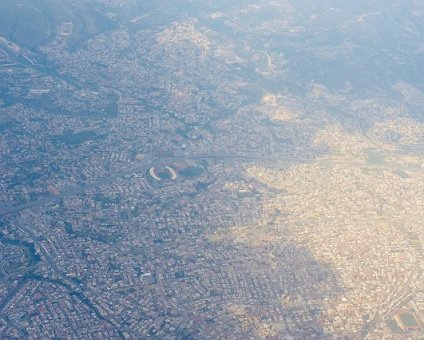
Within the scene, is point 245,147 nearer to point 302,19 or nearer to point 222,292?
point 222,292

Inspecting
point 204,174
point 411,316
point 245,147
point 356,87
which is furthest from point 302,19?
point 411,316

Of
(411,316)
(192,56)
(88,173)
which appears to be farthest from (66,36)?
(411,316)

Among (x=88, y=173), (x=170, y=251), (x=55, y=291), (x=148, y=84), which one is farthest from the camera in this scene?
(x=148, y=84)

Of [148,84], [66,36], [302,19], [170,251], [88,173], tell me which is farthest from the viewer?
[302,19]

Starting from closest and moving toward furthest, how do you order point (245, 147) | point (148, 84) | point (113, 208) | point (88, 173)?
point (113, 208), point (88, 173), point (245, 147), point (148, 84)

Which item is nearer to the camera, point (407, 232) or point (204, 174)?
point (407, 232)

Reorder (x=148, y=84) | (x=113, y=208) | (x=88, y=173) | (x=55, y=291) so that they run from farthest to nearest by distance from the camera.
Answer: (x=148, y=84) < (x=88, y=173) < (x=113, y=208) < (x=55, y=291)

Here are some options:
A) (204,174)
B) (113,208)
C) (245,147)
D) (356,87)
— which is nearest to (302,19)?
(356,87)

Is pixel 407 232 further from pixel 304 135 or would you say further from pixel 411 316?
pixel 304 135

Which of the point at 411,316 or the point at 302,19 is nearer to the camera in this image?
the point at 411,316
